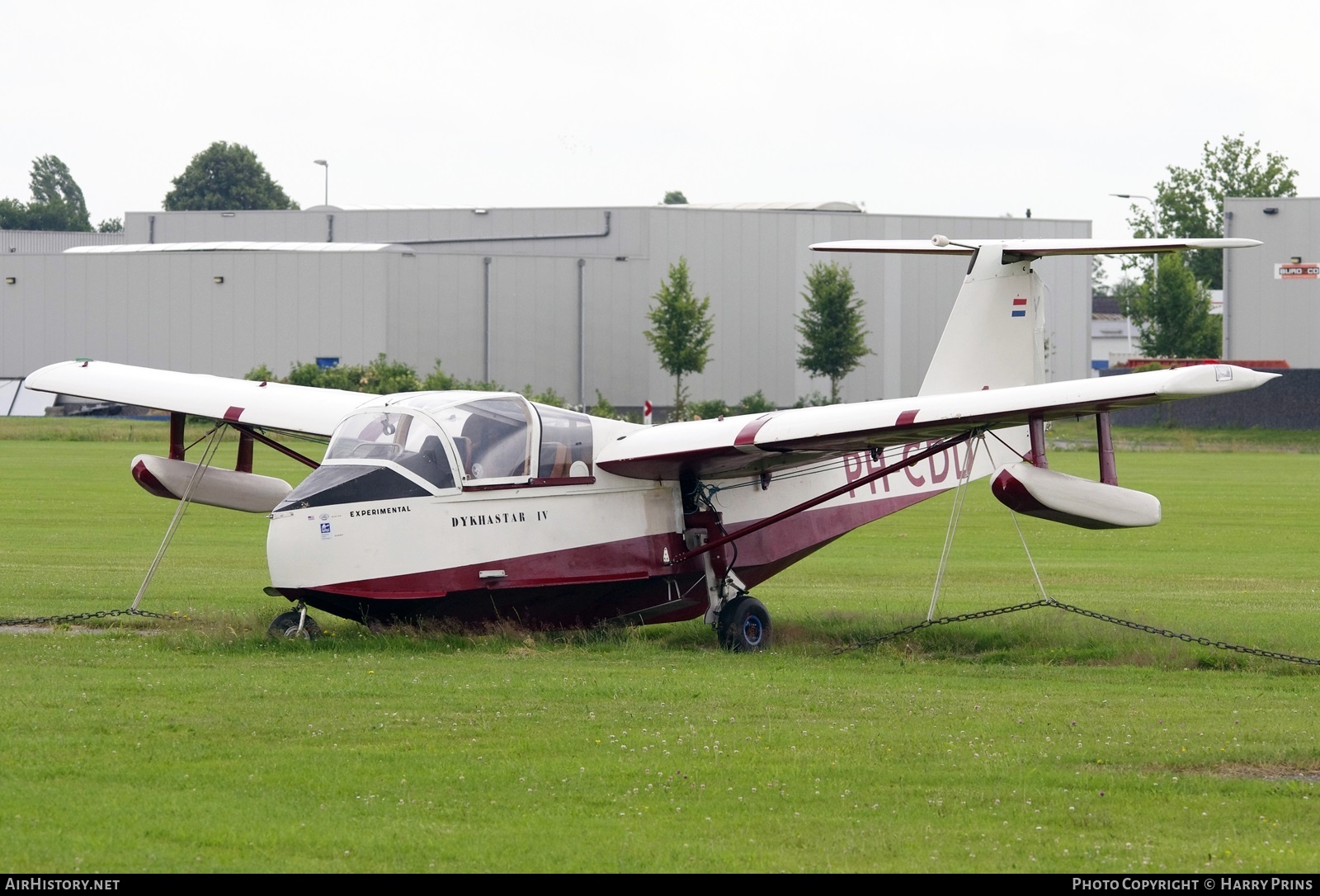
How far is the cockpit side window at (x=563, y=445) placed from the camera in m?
15.4

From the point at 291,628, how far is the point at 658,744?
582 cm

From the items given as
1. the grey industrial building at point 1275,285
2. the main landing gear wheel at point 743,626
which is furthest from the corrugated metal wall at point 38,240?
the main landing gear wheel at point 743,626

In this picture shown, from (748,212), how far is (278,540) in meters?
70.7

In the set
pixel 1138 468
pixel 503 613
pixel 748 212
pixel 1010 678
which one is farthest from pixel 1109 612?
pixel 748 212

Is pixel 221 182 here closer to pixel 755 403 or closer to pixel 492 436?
pixel 755 403

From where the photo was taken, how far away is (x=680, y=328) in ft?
250

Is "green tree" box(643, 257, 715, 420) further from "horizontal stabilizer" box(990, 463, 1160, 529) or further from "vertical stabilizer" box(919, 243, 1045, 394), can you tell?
"horizontal stabilizer" box(990, 463, 1160, 529)

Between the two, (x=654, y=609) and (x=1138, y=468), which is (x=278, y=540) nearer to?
(x=654, y=609)

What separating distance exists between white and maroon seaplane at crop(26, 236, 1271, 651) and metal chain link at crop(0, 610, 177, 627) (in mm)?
1388

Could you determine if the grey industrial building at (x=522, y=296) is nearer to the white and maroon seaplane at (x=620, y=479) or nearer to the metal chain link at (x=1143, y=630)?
the white and maroon seaplane at (x=620, y=479)

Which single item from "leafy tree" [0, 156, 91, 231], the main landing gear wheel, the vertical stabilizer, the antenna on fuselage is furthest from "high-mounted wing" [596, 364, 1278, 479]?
"leafy tree" [0, 156, 91, 231]

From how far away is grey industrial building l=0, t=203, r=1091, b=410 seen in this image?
76.8 m

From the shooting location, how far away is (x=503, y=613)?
599 inches

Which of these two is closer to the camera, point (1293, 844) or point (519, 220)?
point (1293, 844)
